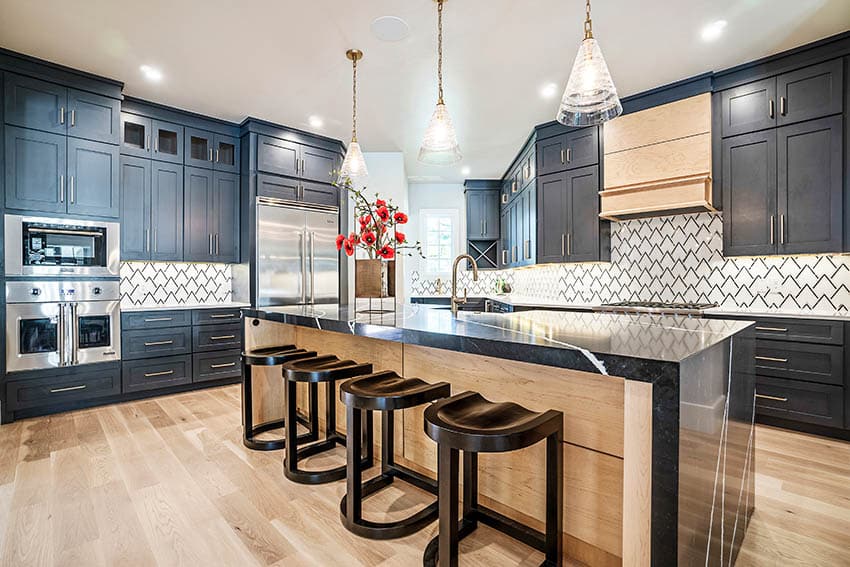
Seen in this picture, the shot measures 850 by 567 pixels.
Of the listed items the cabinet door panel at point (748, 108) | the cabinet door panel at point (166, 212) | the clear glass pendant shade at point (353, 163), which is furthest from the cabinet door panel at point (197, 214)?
the cabinet door panel at point (748, 108)

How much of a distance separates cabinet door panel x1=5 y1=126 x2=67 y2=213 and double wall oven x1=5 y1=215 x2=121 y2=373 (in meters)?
0.13

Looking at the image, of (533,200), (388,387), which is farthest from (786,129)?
(388,387)

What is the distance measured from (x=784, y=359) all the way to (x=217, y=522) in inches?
149

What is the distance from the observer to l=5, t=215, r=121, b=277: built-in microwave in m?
3.29

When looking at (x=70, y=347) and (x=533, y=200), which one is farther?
(x=533, y=200)

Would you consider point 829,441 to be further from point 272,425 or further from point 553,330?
point 272,425

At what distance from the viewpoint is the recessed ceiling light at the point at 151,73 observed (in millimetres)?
3518

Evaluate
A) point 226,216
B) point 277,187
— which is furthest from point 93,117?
point 277,187

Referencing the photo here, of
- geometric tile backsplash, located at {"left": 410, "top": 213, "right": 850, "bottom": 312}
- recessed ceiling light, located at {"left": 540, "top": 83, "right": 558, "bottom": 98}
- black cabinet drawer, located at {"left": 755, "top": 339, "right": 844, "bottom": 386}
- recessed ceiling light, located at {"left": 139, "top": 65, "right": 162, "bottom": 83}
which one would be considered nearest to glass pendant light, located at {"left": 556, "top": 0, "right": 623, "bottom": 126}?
recessed ceiling light, located at {"left": 540, "top": 83, "right": 558, "bottom": 98}

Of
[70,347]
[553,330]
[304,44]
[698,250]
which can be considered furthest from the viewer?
[698,250]

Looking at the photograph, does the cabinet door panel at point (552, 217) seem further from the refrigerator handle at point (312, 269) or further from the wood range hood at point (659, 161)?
the refrigerator handle at point (312, 269)

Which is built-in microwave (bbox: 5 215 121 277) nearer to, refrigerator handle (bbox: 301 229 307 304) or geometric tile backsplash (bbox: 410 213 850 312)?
refrigerator handle (bbox: 301 229 307 304)

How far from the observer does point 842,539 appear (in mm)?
1780

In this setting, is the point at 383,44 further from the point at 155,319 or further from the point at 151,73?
the point at 155,319
